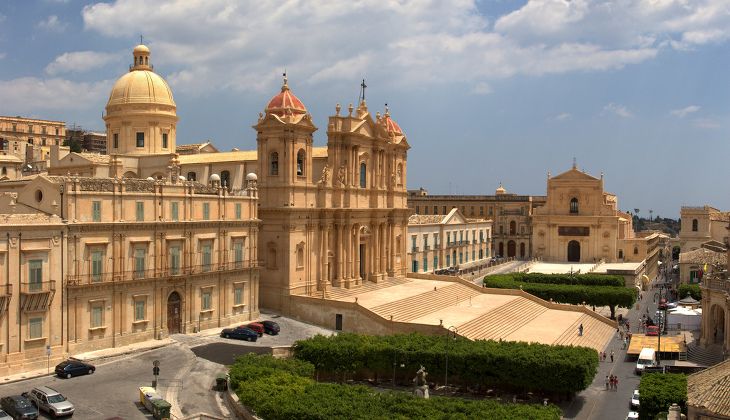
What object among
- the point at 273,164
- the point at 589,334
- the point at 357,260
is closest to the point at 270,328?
the point at 273,164

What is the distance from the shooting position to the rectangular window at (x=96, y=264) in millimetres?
39812

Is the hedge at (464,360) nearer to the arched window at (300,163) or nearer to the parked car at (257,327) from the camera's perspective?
the parked car at (257,327)

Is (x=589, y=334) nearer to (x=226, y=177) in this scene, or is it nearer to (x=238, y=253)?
(x=238, y=253)

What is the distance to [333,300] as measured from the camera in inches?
2040

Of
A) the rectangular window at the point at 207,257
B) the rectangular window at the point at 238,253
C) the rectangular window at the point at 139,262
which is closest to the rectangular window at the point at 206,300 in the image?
the rectangular window at the point at 207,257

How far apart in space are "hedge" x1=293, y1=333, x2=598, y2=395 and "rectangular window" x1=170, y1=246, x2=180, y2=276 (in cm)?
950

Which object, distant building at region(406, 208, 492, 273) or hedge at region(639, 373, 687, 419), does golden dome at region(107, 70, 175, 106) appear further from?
hedge at region(639, 373, 687, 419)

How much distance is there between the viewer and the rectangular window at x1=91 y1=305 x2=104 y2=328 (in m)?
39.9

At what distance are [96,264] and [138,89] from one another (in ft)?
81.5

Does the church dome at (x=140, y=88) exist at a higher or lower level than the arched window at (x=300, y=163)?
higher

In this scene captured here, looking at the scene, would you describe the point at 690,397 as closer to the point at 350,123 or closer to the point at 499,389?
the point at 499,389

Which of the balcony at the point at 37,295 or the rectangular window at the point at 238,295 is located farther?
the rectangular window at the point at 238,295

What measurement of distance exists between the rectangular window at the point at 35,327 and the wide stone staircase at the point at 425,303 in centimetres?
2235

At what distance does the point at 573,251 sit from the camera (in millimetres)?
105312
